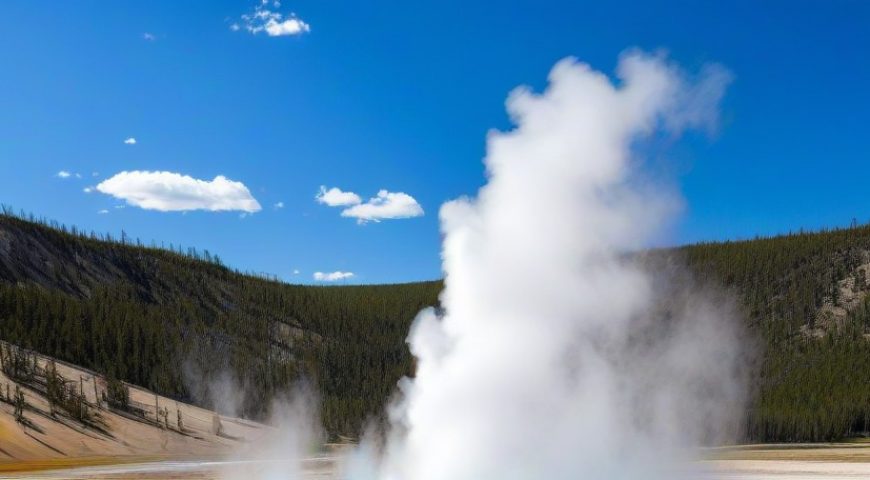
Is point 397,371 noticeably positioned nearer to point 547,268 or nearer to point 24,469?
point 24,469

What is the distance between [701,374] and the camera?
143m

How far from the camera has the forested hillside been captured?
11512 cm

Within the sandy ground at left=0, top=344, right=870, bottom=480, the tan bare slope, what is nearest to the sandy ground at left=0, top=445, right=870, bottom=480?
the sandy ground at left=0, top=344, right=870, bottom=480

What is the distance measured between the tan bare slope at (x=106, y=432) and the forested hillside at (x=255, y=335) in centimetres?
937

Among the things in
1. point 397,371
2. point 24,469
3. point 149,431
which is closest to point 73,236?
point 397,371

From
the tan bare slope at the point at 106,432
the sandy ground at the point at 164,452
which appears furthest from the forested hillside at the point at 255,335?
the sandy ground at the point at 164,452

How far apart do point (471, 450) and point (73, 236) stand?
16123 cm

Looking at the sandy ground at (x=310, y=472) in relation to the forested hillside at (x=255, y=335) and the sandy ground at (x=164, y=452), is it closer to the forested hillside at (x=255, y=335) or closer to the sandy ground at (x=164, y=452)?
the sandy ground at (x=164, y=452)

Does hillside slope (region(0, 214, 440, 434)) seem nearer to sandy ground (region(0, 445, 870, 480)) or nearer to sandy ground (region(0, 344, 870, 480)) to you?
sandy ground (region(0, 344, 870, 480))

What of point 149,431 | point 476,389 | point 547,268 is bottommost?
point 149,431

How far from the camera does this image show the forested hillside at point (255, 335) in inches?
4532

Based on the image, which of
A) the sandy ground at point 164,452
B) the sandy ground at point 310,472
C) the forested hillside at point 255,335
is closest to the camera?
the sandy ground at point 310,472

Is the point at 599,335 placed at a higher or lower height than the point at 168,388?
higher

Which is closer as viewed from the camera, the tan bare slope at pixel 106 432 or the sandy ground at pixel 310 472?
the sandy ground at pixel 310 472
